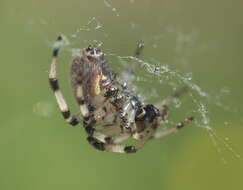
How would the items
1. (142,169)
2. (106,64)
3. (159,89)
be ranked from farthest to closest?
(159,89), (142,169), (106,64)

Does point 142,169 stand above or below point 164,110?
below

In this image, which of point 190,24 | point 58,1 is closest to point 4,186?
point 58,1

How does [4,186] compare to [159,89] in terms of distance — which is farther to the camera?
Answer: [159,89]

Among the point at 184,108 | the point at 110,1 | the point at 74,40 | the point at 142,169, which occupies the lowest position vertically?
the point at 142,169

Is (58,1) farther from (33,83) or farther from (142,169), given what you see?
(142,169)

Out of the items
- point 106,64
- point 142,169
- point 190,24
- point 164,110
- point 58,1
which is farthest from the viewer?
point 190,24

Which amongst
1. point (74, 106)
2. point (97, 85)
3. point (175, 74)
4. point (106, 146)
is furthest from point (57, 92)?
point (175, 74)
